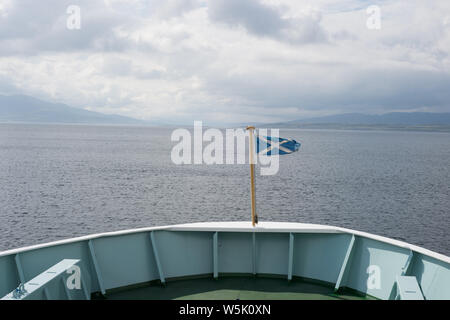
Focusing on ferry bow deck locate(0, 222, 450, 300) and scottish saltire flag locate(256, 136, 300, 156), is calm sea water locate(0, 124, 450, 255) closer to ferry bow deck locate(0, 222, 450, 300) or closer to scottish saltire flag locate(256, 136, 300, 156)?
ferry bow deck locate(0, 222, 450, 300)

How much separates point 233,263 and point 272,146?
7.87 feet

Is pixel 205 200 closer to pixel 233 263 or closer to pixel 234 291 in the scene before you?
pixel 233 263

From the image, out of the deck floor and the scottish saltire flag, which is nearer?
the deck floor

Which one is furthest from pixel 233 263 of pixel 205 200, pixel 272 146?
pixel 205 200

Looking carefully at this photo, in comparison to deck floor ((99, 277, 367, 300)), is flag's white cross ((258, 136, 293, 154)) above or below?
above

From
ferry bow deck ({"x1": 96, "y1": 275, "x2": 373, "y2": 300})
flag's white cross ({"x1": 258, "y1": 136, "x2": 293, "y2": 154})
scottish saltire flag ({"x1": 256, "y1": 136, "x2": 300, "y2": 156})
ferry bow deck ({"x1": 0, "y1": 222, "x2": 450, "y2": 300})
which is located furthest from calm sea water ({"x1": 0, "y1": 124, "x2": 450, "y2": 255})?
flag's white cross ({"x1": 258, "y1": 136, "x2": 293, "y2": 154})

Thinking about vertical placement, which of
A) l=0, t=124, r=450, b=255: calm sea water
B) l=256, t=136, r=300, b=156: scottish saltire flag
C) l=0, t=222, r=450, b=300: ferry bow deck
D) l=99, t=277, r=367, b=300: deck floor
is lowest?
l=0, t=124, r=450, b=255: calm sea water

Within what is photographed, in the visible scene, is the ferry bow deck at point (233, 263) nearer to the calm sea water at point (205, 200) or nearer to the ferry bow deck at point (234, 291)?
the ferry bow deck at point (234, 291)

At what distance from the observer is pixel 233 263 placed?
7.62 meters

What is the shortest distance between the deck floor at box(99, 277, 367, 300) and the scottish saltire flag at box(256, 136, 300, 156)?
2448 mm

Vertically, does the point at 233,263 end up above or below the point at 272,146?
below

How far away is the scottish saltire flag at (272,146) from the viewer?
7.98m

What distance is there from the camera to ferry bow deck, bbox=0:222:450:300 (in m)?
6.28

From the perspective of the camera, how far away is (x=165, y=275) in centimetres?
741
